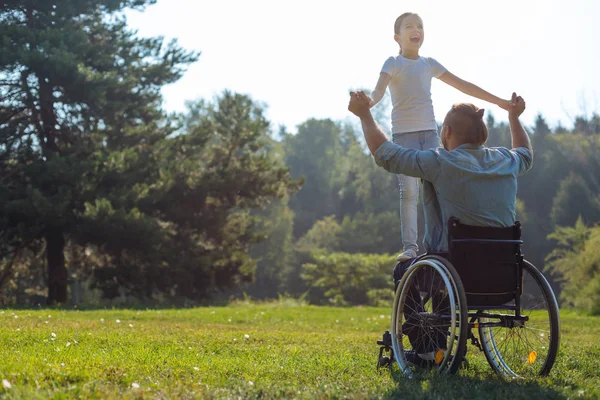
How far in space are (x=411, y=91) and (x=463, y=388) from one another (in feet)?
8.95

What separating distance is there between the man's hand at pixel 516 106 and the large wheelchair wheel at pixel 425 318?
127 centimetres

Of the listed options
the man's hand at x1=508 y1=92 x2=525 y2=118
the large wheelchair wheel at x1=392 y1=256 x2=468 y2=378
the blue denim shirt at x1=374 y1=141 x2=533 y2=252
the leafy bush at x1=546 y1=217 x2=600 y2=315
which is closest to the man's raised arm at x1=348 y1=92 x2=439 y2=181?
the blue denim shirt at x1=374 y1=141 x2=533 y2=252

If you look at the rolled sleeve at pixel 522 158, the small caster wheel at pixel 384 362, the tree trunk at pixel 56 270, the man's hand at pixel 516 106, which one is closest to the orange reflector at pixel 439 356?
the small caster wheel at pixel 384 362

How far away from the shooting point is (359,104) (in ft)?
15.1

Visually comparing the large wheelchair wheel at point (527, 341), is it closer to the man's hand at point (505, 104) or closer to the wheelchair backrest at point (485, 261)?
the wheelchair backrest at point (485, 261)

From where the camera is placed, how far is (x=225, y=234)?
83.7 feet

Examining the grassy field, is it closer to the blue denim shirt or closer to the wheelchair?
the wheelchair

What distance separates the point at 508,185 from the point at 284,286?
52.5 metres

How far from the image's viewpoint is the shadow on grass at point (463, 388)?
364cm

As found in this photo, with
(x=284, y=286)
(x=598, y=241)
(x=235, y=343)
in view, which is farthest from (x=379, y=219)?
(x=235, y=343)

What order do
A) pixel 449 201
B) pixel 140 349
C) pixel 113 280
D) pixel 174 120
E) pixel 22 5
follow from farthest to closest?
pixel 174 120
pixel 113 280
pixel 22 5
pixel 140 349
pixel 449 201

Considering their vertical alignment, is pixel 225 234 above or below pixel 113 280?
above

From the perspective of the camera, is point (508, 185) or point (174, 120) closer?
point (508, 185)

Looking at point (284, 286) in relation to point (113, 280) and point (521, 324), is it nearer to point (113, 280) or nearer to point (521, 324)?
point (113, 280)
